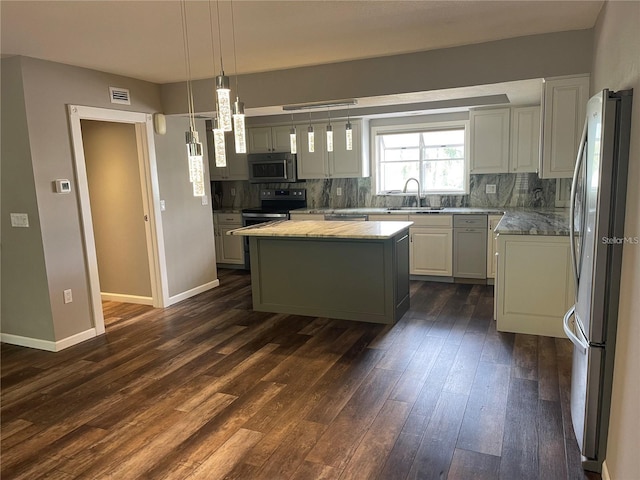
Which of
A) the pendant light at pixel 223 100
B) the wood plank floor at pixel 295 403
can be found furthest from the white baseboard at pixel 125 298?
the pendant light at pixel 223 100

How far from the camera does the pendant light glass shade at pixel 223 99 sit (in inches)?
80.0

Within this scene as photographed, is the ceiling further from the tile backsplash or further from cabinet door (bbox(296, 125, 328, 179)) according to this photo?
the tile backsplash

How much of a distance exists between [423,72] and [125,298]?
13.1ft

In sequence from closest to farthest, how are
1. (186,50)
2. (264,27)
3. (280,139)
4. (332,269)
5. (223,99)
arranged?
(223,99) → (264,27) → (186,50) → (332,269) → (280,139)

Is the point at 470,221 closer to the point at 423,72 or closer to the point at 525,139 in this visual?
the point at 525,139

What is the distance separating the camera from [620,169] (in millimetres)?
1828

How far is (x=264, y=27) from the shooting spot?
9.71ft

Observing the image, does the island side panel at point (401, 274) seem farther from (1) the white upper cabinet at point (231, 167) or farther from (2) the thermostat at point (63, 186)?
(1) the white upper cabinet at point (231, 167)

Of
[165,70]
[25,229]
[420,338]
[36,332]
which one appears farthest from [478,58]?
[36,332]

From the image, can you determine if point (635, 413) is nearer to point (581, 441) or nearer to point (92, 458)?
point (581, 441)

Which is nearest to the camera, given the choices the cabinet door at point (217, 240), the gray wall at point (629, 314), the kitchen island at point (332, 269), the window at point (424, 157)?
the gray wall at point (629, 314)

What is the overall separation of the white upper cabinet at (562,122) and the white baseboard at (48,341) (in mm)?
4162

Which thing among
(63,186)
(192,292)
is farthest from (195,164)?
(192,292)

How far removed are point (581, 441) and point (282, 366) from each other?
1.91 meters
